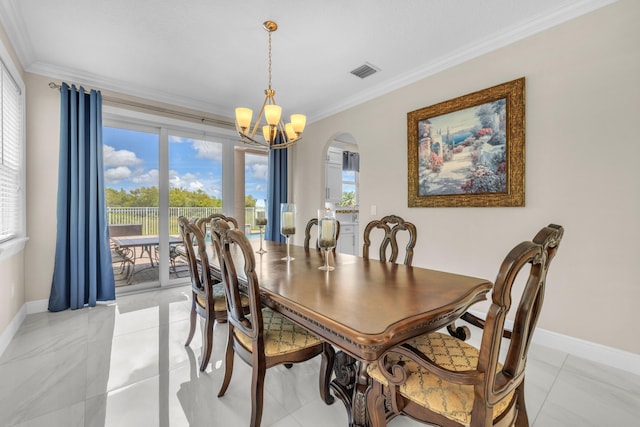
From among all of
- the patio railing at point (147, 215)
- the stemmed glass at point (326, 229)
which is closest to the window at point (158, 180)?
the patio railing at point (147, 215)

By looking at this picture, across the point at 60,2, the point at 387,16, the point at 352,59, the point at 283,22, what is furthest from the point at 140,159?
the point at 387,16

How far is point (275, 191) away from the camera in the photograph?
4.87 m

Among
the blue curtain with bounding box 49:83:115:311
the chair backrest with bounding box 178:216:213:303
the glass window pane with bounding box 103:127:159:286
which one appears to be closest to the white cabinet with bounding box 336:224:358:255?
the glass window pane with bounding box 103:127:159:286

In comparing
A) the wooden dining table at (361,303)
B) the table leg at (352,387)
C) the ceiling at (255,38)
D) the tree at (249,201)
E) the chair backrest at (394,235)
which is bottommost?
the table leg at (352,387)

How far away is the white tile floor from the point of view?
1517mm

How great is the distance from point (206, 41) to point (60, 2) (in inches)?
39.9

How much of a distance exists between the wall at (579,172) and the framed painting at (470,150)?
0.31 feet

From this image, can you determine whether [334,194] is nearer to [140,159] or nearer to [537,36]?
[140,159]

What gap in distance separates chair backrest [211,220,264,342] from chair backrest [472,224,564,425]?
2.96ft

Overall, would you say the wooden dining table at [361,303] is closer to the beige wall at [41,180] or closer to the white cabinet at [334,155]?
the beige wall at [41,180]

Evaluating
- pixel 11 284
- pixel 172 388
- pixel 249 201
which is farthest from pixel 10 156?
pixel 249 201

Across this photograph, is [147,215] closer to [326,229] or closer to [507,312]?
[326,229]

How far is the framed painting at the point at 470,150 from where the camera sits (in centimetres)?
245

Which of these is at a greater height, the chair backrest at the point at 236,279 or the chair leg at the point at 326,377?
the chair backrest at the point at 236,279
